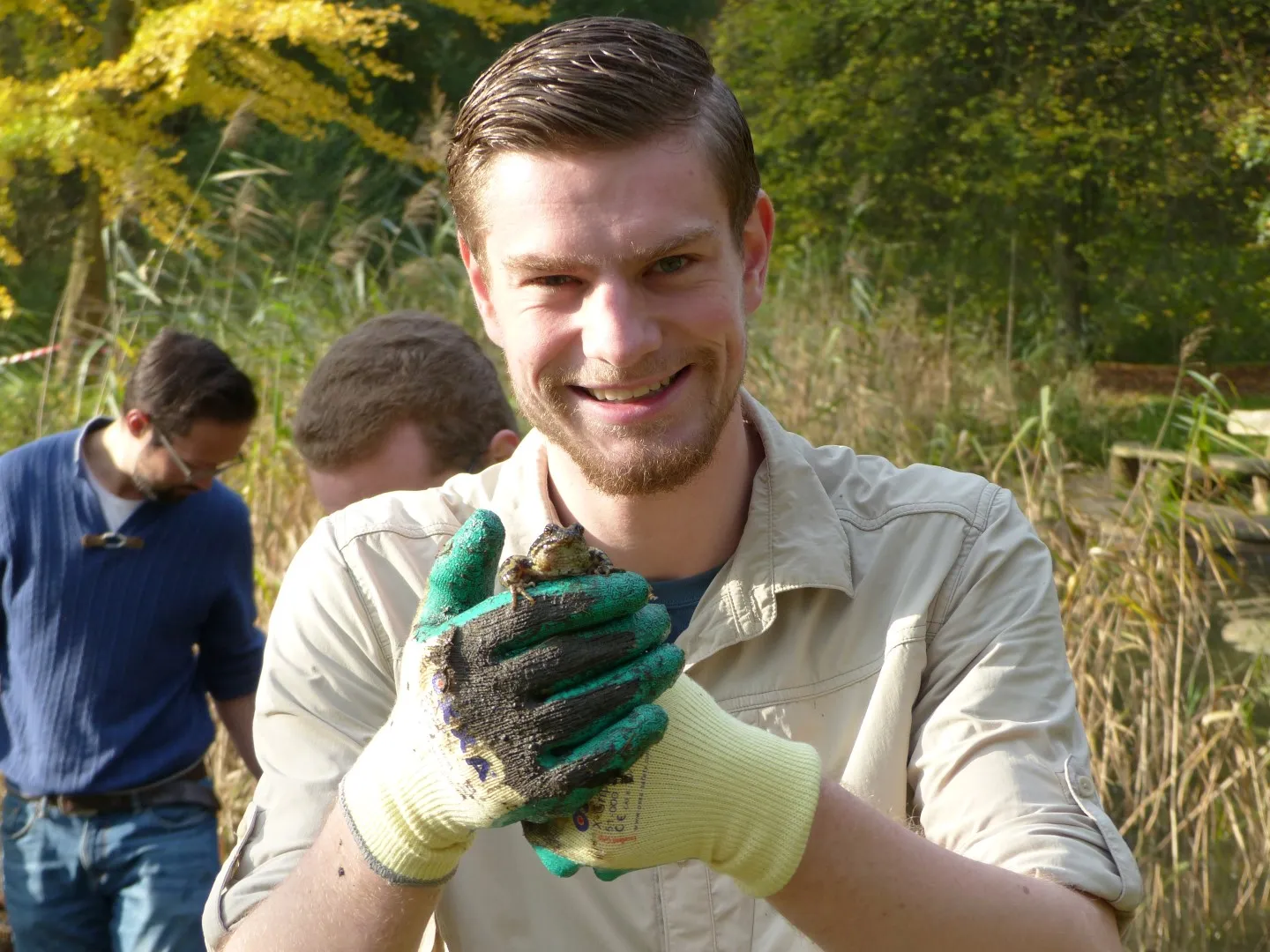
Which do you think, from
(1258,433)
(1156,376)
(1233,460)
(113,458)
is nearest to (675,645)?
(113,458)

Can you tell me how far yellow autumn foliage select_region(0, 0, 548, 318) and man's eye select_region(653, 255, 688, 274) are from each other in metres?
4.93

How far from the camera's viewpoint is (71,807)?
374 cm

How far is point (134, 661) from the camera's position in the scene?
385 centimetres

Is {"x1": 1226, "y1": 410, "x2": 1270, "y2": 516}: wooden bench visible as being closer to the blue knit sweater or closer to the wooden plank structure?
the wooden plank structure

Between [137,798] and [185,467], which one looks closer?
[137,798]

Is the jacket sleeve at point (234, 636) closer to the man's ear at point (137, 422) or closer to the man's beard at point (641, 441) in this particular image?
the man's ear at point (137, 422)

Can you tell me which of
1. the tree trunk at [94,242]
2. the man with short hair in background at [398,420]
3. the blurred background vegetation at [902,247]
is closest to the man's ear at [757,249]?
the man with short hair in background at [398,420]

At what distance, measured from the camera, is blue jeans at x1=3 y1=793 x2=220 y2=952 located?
3.69 m

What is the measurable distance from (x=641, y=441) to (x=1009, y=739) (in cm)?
60

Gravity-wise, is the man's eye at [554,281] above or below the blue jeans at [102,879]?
above

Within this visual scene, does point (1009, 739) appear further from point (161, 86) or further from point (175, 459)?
point (161, 86)

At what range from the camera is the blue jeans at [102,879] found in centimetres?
369

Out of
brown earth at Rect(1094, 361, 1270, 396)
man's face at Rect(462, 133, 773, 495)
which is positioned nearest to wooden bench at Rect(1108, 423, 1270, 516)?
man's face at Rect(462, 133, 773, 495)

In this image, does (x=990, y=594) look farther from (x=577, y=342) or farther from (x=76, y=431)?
(x=76, y=431)
